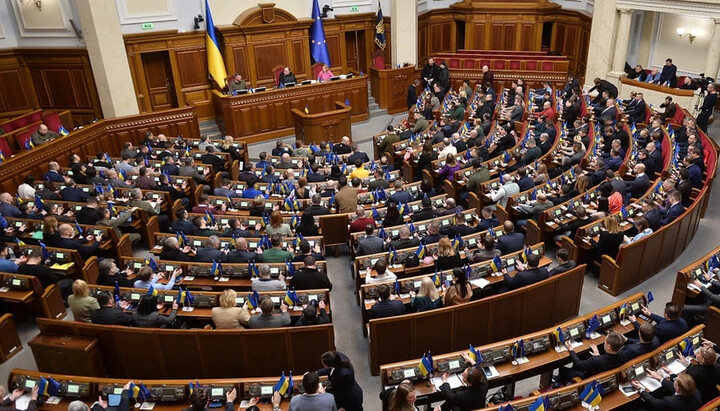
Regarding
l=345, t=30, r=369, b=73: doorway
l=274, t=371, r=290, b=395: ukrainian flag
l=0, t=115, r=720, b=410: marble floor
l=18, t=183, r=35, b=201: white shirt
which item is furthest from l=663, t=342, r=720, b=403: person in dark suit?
l=345, t=30, r=369, b=73: doorway

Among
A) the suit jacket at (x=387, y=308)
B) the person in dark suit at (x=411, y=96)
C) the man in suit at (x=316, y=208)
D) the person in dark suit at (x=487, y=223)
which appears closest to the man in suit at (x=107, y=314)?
the suit jacket at (x=387, y=308)

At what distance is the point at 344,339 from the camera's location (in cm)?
748

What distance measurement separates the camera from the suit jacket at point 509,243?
785cm

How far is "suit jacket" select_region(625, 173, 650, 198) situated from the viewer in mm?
9891

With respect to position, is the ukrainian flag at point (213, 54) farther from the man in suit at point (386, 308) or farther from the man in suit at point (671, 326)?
the man in suit at point (671, 326)

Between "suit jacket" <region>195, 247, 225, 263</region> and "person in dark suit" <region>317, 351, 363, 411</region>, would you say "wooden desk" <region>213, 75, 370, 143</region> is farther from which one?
"person in dark suit" <region>317, 351, 363, 411</region>

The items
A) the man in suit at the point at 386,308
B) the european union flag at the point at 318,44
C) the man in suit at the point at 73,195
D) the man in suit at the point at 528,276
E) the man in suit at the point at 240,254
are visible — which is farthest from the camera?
the european union flag at the point at 318,44

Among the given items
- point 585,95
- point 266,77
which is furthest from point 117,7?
point 585,95

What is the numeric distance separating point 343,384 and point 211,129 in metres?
13.4

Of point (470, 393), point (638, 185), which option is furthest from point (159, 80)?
point (470, 393)

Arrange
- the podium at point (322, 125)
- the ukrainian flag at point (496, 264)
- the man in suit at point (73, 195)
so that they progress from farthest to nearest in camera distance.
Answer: the podium at point (322, 125), the man in suit at point (73, 195), the ukrainian flag at point (496, 264)

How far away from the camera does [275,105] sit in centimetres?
1616

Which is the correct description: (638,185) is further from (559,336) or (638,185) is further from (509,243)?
(559,336)

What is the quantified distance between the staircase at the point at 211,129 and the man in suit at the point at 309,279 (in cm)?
1048
